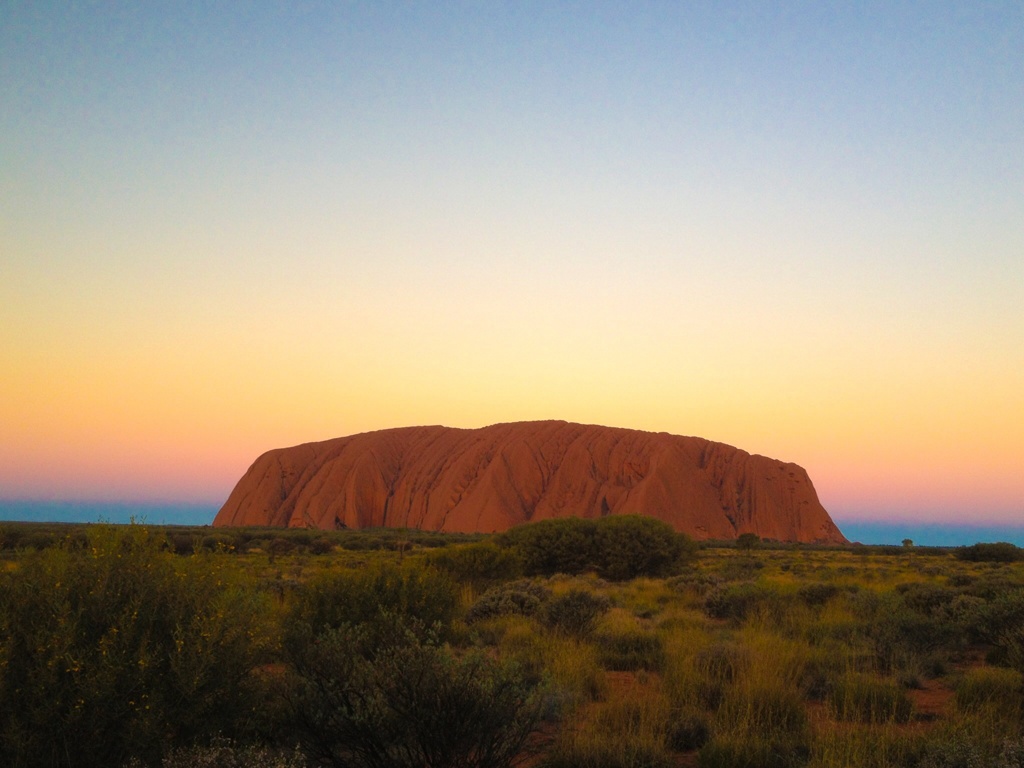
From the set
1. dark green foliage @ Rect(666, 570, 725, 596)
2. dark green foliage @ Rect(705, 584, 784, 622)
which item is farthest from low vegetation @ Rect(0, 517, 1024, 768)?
dark green foliage @ Rect(666, 570, 725, 596)

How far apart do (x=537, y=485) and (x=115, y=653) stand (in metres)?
58.7

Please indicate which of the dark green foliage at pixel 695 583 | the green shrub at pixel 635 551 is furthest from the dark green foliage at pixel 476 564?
the green shrub at pixel 635 551

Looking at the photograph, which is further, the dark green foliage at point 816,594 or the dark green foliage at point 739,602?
the dark green foliage at point 816,594

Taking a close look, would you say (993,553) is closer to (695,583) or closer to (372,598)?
(695,583)

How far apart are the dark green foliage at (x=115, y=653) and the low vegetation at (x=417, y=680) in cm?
1

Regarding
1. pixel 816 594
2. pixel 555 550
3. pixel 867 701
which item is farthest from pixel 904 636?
pixel 555 550

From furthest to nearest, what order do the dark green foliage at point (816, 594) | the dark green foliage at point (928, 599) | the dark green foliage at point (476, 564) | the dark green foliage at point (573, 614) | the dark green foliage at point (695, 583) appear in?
1. the dark green foliage at point (695, 583)
2. the dark green foliage at point (476, 564)
3. the dark green foliage at point (816, 594)
4. the dark green foliage at point (928, 599)
5. the dark green foliage at point (573, 614)

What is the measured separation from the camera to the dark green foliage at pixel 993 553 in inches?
1380

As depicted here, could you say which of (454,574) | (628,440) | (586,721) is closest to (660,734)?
(586,721)

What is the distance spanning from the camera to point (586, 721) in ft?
19.2

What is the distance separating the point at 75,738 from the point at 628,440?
206 feet

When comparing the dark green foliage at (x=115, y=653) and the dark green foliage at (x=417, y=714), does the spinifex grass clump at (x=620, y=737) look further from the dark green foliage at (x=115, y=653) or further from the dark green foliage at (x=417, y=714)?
the dark green foliage at (x=115, y=653)

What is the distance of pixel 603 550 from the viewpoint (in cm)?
2416

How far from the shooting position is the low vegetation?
3877mm
